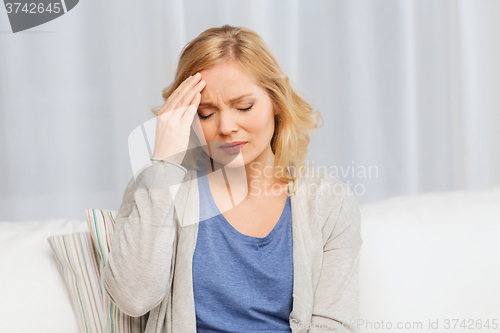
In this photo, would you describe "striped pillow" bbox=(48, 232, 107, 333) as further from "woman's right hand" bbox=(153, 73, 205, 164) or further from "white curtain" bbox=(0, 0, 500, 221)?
"white curtain" bbox=(0, 0, 500, 221)

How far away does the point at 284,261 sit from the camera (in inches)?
40.1

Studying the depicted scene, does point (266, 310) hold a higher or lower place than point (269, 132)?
lower

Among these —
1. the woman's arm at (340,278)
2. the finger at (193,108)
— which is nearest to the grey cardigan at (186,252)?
the woman's arm at (340,278)

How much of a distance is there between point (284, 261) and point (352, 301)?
0.58 feet

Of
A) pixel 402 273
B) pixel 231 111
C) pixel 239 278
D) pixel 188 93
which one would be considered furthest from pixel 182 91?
pixel 402 273

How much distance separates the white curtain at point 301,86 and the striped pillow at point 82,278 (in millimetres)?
729

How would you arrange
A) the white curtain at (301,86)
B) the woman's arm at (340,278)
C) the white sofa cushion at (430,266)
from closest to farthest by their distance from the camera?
the woman's arm at (340,278)
the white sofa cushion at (430,266)
the white curtain at (301,86)

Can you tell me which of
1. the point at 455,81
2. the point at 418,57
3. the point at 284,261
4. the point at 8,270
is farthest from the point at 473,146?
the point at 8,270

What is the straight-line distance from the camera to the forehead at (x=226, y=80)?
978 mm

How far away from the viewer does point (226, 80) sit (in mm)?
979

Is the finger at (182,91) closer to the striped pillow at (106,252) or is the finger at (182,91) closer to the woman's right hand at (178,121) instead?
the woman's right hand at (178,121)

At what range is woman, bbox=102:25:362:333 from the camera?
2.95 ft

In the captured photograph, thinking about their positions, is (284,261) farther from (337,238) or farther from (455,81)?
(455,81)

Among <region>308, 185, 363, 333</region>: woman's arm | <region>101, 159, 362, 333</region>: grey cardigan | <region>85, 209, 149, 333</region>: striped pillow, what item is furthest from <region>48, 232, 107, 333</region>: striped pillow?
<region>308, 185, 363, 333</region>: woman's arm
